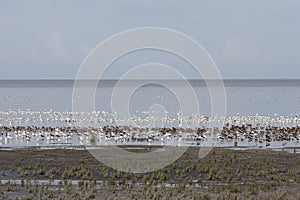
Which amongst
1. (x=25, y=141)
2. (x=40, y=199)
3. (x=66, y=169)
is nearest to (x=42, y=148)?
(x=25, y=141)

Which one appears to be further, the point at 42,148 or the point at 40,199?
the point at 42,148

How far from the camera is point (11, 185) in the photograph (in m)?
23.8

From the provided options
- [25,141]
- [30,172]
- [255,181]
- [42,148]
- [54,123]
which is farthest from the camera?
[54,123]

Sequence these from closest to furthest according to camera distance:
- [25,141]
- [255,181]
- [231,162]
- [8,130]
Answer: [255,181] < [231,162] < [25,141] < [8,130]

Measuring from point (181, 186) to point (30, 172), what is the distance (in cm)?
754

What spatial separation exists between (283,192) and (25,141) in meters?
26.5

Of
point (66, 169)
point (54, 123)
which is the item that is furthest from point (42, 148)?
point (54, 123)

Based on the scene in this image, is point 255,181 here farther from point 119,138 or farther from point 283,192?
point 119,138

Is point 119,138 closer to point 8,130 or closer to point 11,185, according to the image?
point 8,130

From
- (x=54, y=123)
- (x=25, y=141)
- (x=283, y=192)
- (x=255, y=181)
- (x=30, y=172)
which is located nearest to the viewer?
(x=283, y=192)

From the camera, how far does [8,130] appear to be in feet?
180

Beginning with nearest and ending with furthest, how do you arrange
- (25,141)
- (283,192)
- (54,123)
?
(283,192)
(25,141)
(54,123)

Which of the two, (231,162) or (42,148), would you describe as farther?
(42,148)

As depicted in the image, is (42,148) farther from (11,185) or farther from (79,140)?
(11,185)
